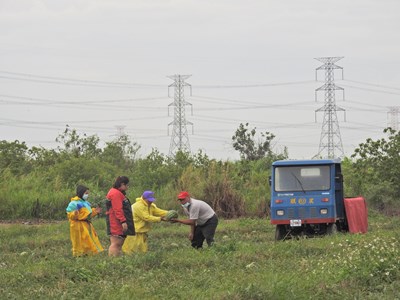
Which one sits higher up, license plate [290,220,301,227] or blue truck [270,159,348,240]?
blue truck [270,159,348,240]

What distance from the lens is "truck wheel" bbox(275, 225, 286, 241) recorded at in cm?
2222

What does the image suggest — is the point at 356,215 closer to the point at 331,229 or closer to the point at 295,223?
the point at 331,229

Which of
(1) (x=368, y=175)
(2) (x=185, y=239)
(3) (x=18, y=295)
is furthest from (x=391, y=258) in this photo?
(1) (x=368, y=175)

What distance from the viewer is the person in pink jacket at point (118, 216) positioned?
16281 millimetres

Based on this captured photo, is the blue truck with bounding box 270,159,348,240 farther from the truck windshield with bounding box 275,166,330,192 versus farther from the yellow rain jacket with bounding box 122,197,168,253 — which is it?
the yellow rain jacket with bounding box 122,197,168,253

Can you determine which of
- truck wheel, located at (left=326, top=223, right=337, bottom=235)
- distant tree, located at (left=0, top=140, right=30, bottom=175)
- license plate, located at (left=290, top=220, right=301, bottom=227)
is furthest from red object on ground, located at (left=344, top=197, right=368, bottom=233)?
distant tree, located at (left=0, top=140, right=30, bottom=175)

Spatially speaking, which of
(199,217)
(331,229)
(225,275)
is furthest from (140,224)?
(331,229)

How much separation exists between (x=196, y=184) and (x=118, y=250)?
59.3ft

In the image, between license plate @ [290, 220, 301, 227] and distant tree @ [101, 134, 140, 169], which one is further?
distant tree @ [101, 134, 140, 169]

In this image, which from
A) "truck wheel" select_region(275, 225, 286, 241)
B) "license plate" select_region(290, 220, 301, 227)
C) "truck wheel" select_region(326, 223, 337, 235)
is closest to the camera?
"license plate" select_region(290, 220, 301, 227)

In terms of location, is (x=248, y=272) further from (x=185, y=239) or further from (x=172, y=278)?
(x=185, y=239)

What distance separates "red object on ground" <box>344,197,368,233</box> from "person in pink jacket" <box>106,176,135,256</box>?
8.56 m

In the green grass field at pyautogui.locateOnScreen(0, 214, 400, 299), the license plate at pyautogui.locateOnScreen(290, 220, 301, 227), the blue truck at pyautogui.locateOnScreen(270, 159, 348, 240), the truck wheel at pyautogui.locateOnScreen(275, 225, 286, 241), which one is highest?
the blue truck at pyautogui.locateOnScreen(270, 159, 348, 240)

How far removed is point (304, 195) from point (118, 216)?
7081mm
